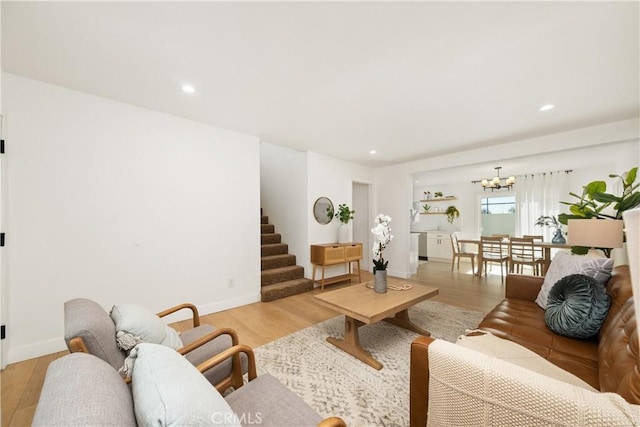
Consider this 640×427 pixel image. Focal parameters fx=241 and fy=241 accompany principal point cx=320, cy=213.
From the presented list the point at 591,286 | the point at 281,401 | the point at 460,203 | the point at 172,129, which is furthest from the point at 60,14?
the point at 460,203

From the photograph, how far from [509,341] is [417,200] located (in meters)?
6.95

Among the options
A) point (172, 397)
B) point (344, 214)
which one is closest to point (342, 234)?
point (344, 214)

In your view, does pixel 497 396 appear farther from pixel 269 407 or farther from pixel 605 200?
pixel 605 200

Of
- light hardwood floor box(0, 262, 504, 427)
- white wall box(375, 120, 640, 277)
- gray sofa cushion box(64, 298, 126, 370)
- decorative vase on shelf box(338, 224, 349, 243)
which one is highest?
white wall box(375, 120, 640, 277)

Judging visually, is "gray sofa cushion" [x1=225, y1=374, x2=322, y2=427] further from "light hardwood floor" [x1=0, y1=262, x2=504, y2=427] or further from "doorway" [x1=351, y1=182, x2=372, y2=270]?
"doorway" [x1=351, y1=182, x2=372, y2=270]

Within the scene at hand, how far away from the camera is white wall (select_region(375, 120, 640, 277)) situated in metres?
3.06

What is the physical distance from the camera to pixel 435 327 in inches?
106

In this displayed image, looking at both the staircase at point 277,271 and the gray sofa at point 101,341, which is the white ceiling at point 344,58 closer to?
the gray sofa at point 101,341

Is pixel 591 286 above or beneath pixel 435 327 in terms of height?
above

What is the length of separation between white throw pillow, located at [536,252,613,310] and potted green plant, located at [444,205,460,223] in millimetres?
5312

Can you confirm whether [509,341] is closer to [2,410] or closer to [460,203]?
[2,410]

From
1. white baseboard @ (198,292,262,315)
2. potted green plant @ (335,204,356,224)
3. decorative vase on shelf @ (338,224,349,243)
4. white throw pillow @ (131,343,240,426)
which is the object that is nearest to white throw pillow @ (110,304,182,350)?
white throw pillow @ (131,343,240,426)

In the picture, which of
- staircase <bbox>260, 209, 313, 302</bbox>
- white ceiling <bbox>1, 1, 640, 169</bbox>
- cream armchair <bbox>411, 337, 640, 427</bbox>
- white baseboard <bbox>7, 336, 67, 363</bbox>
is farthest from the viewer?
staircase <bbox>260, 209, 313, 302</bbox>

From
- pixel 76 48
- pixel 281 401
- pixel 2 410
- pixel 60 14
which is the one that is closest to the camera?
pixel 281 401
